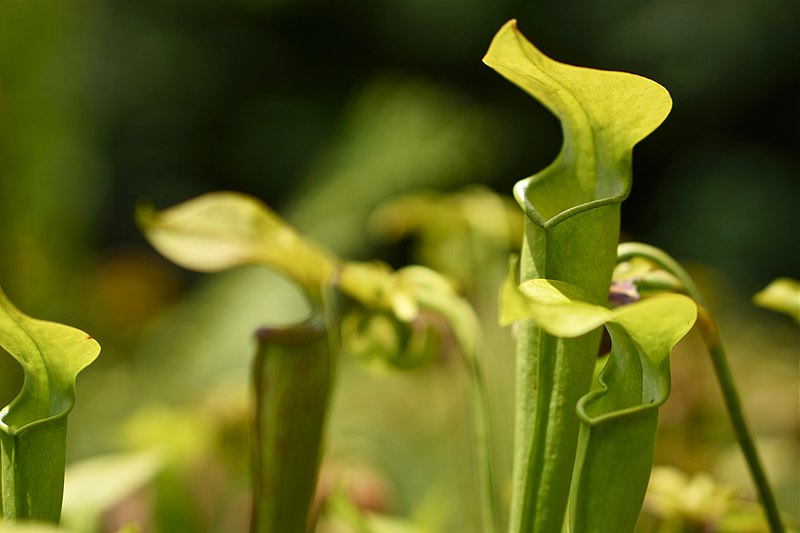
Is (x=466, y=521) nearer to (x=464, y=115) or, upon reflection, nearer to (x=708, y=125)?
(x=464, y=115)

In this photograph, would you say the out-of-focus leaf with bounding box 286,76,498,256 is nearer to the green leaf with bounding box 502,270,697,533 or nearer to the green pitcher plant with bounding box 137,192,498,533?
the green pitcher plant with bounding box 137,192,498,533

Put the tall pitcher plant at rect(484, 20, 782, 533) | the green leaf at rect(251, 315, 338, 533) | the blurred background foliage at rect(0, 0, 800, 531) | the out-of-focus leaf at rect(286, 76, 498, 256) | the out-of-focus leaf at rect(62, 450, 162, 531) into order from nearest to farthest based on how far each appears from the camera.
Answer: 1. the tall pitcher plant at rect(484, 20, 782, 533)
2. the green leaf at rect(251, 315, 338, 533)
3. the out-of-focus leaf at rect(62, 450, 162, 531)
4. the blurred background foliage at rect(0, 0, 800, 531)
5. the out-of-focus leaf at rect(286, 76, 498, 256)

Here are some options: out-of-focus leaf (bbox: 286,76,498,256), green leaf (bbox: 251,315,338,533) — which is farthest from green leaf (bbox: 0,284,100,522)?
out-of-focus leaf (bbox: 286,76,498,256)

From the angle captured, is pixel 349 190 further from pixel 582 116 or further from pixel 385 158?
pixel 582 116

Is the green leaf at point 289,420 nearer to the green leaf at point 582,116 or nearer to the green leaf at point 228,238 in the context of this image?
the green leaf at point 228,238

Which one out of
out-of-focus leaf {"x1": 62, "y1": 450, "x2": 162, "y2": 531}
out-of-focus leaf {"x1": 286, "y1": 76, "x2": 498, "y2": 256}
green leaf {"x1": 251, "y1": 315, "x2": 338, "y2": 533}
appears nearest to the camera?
green leaf {"x1": 251, "y1": 315, "x2": 338, "y2": 533}

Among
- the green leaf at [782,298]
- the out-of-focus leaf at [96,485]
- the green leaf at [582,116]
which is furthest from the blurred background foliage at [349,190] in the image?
the green leaf at [582,116]
